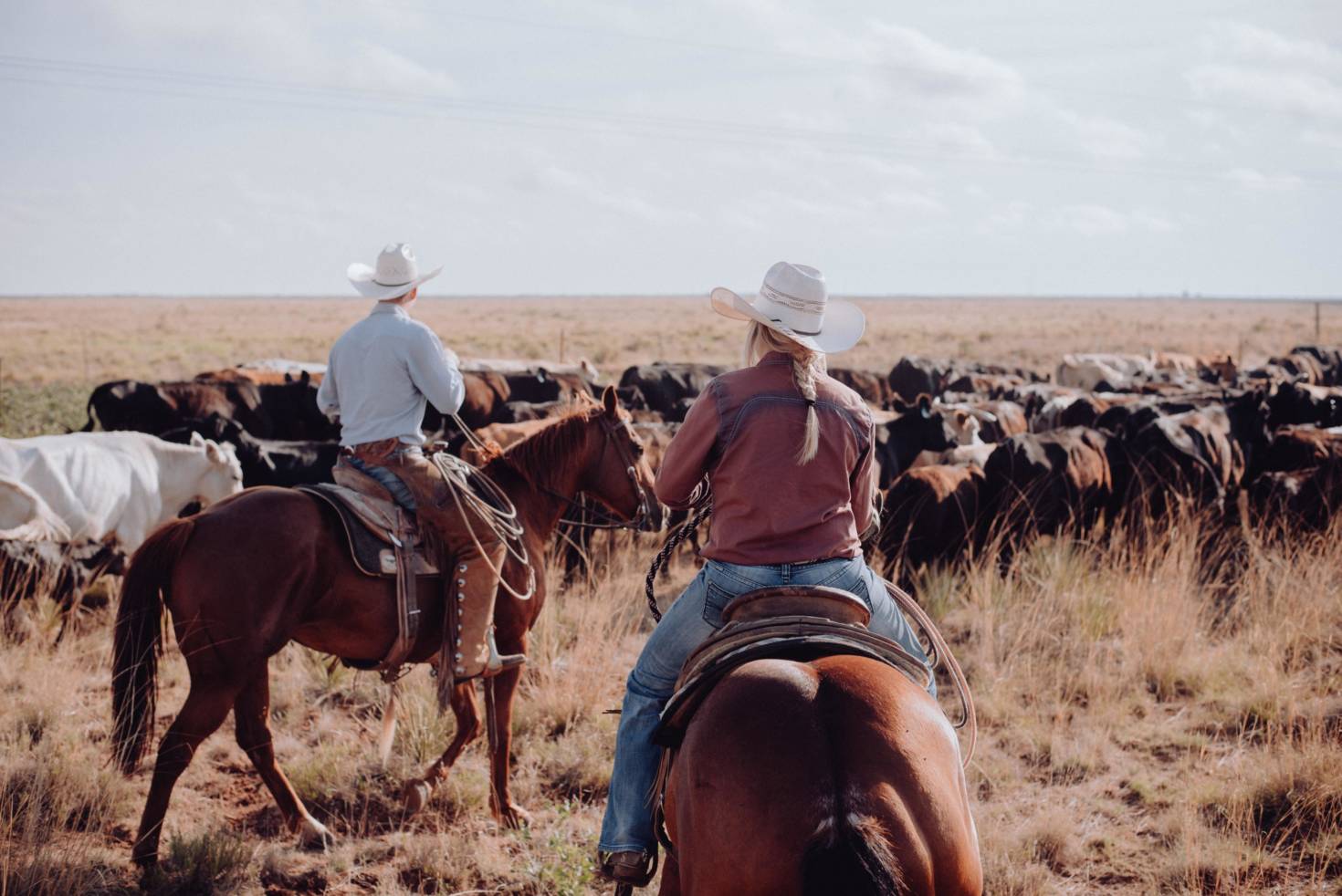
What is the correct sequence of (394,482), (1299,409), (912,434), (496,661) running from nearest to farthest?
(394,482) → (496,661) → (912,434) → (1299,409)

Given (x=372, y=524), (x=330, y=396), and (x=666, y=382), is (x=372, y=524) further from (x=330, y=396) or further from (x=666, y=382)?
(x=666, y=382)

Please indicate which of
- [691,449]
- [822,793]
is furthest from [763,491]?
[822,793]

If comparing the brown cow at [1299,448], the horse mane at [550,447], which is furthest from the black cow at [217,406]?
the brown cow at [1299,448]

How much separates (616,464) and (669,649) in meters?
2.53

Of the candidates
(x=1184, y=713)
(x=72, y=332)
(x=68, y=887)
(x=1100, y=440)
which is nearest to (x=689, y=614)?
(x=68, y=887)

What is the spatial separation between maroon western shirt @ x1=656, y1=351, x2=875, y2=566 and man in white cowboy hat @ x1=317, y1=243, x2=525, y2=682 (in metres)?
2.02

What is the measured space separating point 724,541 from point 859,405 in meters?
0.66

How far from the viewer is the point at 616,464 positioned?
577 cm

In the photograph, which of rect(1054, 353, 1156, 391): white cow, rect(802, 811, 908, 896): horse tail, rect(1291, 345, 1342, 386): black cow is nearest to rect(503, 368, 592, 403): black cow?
rect(1054, 353, 1156, 391): white cow

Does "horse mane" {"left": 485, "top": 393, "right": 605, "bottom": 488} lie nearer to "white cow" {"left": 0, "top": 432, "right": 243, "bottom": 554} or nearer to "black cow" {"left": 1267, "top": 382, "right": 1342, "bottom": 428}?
"white cow" {"left": 0, "top": 432, "right": 243, "bottom": 554}

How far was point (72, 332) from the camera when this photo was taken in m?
56.1

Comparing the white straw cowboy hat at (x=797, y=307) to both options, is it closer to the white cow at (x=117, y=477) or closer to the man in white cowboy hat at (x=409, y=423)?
the man in white cowboy hat at (x=409, y=423)

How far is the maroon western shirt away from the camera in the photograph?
10.4 ft

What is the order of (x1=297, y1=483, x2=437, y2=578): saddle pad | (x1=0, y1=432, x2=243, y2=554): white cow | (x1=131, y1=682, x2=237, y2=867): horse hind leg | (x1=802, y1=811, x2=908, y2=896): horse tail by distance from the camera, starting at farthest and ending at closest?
(x1=0, y1=432, x2=243, y2=554): white cow < (x1=297, y1=483, x2=437, y2=578): saddle pad < (x1=131, y1=682, x2=237, y2=867): horse hind leg < (x1=802, y1=811, x2=908, y2=896): horse tail
